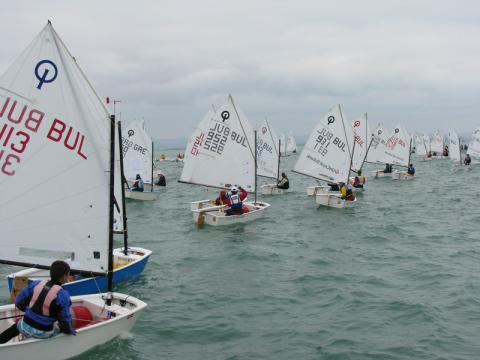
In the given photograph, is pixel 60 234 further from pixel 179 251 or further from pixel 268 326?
pixel 179 251

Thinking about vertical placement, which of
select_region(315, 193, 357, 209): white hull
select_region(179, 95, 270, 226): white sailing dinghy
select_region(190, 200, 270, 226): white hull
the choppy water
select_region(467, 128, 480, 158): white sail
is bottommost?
the choppy water

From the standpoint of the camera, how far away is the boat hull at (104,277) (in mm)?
11867

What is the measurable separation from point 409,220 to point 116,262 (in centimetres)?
1553

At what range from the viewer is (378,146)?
47.7m

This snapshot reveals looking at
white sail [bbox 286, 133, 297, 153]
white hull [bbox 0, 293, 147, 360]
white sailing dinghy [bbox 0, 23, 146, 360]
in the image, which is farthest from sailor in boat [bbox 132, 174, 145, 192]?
white sail [bbox 286, 133, 297, 153]

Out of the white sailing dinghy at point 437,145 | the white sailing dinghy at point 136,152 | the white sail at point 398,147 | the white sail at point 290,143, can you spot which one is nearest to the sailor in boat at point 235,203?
the white sailing dinghy at point 136,152

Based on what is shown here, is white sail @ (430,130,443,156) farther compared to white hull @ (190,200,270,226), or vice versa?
A: white sail @ (430,130,443,156)

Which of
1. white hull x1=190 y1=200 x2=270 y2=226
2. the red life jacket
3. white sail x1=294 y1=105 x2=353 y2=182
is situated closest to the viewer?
the red life jacket

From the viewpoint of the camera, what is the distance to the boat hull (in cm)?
1187

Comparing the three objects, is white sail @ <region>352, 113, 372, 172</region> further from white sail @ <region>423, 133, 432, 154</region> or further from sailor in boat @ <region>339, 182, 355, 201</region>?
white sail @ <region>423, 133, 432, 154</region>

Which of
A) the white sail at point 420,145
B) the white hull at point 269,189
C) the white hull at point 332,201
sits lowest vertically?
the white hull at point 332,201

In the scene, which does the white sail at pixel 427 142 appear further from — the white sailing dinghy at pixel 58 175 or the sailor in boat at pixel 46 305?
the sailor in boat at pixel 46 305

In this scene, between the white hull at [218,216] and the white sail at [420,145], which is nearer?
the white hull at [218,216]

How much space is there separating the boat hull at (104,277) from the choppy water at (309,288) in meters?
0.35
